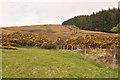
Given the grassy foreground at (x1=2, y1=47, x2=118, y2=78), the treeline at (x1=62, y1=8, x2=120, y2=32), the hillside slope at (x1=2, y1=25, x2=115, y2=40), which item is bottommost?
the grassy foreground at (x1=2, y1=47, x2=118, y2=78)

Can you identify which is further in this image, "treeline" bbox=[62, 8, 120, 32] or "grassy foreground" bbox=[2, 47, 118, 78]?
"treeline" bbox=[62, 8, 120, 32]

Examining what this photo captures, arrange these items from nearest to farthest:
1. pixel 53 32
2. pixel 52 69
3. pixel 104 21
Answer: pixel 52 69 → pixel 53 32 → pixel 104 21

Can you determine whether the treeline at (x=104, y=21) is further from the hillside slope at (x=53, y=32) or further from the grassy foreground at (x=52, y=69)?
the grassy foreground at (x=52, y=69)

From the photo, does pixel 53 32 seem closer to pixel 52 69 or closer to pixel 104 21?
pixel 104 21

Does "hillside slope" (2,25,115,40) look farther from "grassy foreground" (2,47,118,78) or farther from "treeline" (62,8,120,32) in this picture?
"grassy foreground" (2,47,118,78)

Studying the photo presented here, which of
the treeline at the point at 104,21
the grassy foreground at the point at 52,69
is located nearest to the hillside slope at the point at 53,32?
the treeline at the point at 104,21

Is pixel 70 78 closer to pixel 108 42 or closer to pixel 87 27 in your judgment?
pixel 108 42

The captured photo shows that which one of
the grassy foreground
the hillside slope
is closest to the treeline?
the hillside slope

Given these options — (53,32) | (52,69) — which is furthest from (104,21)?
→ (52,69)

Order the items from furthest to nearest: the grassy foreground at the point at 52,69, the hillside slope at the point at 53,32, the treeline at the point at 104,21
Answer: the treeline at the point at 104,21 → the hillside slope at the point at 53,32 → the grassy foreground at the point at 52,69

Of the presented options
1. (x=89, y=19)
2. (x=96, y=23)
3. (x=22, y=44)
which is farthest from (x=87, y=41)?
(x=89, y=19)

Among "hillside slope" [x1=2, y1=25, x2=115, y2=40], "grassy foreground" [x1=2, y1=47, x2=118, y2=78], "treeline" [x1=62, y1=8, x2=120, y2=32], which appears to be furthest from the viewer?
"treeline" [x1=62, y1=8, x2=120, y2=32]

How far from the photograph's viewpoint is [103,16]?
91.8m

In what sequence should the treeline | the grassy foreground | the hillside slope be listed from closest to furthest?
the grassy foreground
the hillside slope
the treeline
